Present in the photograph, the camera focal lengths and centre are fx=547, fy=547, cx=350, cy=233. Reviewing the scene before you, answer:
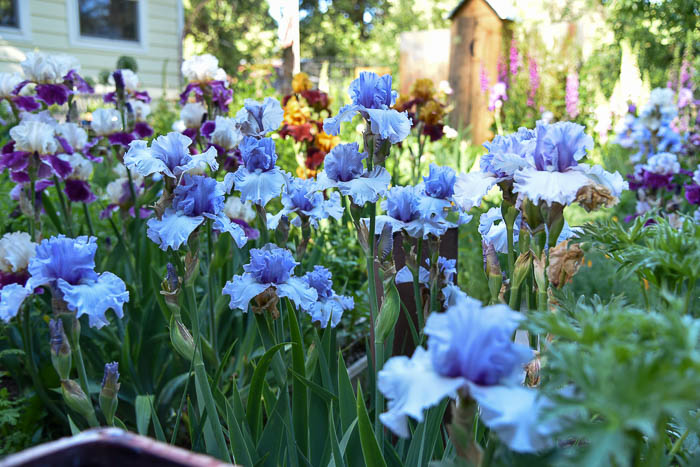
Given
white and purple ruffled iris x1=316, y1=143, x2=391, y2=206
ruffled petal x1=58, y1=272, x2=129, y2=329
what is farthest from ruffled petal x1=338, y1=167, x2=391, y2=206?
ruffled petal x1=58, y1=272, x2=129, y2=329

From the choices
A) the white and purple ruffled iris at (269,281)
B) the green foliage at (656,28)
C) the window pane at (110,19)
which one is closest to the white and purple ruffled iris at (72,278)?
the white and purple ruffled iris at (269,281)

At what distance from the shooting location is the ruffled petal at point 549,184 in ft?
2.81

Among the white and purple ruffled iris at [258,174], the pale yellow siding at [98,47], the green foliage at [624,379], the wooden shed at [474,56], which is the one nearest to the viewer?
the green foliage at [624,379]

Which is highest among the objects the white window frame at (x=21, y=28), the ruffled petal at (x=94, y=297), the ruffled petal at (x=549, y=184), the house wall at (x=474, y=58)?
the white window frame at (x=21, y=28)

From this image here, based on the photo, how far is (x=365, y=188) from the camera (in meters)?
1.06

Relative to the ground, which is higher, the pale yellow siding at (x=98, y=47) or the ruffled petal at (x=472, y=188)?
the pale yellow siding at (x=98, y=47)

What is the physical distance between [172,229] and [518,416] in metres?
0.74

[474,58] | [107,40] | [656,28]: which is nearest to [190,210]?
[474,58]

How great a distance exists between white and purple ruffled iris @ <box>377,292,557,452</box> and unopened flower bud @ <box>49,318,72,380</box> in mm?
698

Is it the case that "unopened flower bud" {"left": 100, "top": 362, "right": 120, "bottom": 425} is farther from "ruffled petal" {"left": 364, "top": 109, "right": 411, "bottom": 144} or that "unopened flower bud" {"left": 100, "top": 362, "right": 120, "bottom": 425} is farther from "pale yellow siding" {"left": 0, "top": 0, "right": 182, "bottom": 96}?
"pale yellow siding" {"left": 0, "top": 0, "right": 182, "bottom": 96}

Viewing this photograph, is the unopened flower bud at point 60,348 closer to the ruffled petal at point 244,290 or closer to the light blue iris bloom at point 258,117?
the ruffled petal at point 244,290

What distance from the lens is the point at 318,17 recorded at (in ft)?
63.5

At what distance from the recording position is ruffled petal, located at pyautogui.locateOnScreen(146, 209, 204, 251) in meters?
1.00

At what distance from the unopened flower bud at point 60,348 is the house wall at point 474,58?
5376 millimetres
